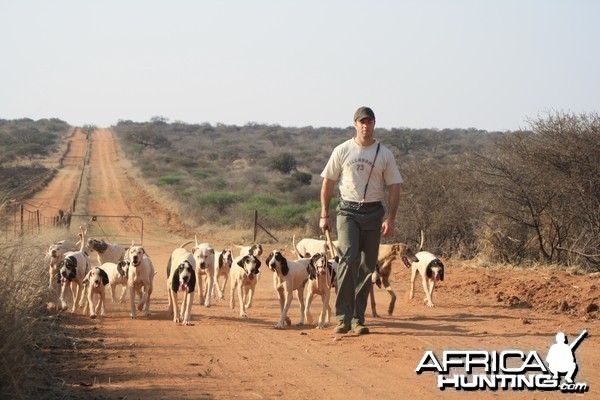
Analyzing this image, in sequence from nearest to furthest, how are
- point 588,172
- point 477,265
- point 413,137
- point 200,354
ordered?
point 200,354
point 588,172
point 477,265
point 413,137

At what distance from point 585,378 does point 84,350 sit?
17.2 feet

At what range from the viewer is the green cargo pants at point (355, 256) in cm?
998

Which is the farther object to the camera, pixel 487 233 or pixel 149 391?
pixel 487 233

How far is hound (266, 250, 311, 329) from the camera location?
11656mm

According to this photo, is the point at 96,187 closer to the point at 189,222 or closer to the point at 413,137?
the point at 189,222

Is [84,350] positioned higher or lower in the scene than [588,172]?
lower

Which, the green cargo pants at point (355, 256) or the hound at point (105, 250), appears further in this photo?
the hound at point (105, 250)

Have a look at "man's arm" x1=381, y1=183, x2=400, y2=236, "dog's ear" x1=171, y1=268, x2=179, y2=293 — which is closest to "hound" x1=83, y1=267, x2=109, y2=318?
A: "dog's ear" x1=171, y1=268, x2=179, y2=293

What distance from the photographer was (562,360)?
310 inches

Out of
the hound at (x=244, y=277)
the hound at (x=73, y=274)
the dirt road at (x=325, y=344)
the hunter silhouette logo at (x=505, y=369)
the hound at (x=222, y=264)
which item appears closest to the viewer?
the hunter silhouette logo at (x=505, y=369)

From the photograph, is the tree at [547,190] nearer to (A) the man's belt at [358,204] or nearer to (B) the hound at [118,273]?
(A) the man's belt at [358,204]

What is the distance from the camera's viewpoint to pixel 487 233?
766 inches

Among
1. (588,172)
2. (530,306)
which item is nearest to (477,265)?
(588,172)

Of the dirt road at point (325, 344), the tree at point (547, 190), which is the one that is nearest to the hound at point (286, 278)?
the dirt road at point (325, 344)
